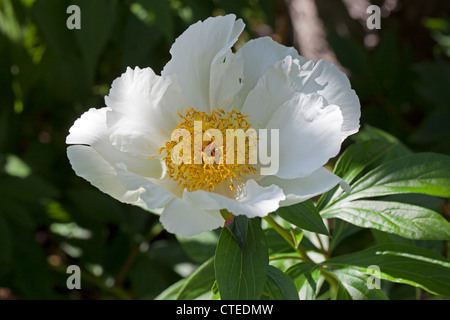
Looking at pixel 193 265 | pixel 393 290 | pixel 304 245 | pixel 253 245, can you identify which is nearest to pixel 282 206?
pixel 253 245

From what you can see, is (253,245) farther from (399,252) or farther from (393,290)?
(393,290)

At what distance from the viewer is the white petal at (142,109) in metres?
0.90

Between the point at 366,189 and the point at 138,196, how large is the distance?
17.8 inches

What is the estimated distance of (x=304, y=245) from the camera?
3.90ft

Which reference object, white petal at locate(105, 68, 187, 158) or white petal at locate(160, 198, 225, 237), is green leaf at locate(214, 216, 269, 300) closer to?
white petal at locate(160, 198, 225, 237)

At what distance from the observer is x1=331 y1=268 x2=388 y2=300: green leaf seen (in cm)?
98

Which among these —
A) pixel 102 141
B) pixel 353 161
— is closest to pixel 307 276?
pixel 353 161

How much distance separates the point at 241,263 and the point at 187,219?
0.41ft

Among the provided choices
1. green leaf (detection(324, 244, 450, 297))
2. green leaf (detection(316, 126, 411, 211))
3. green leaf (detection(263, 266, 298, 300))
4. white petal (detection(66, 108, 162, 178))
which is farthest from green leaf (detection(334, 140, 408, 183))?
white petal (detection(66, 108, 162, 178))

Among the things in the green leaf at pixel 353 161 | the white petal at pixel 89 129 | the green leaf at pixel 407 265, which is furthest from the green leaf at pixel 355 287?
the white petal at pixel 89 129

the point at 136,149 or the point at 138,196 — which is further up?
the point at 136,149

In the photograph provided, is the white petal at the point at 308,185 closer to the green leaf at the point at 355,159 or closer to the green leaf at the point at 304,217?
the green leaf at the point at 304,217

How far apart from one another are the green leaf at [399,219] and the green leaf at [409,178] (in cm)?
3

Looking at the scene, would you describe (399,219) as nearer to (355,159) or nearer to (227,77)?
(355,159)
